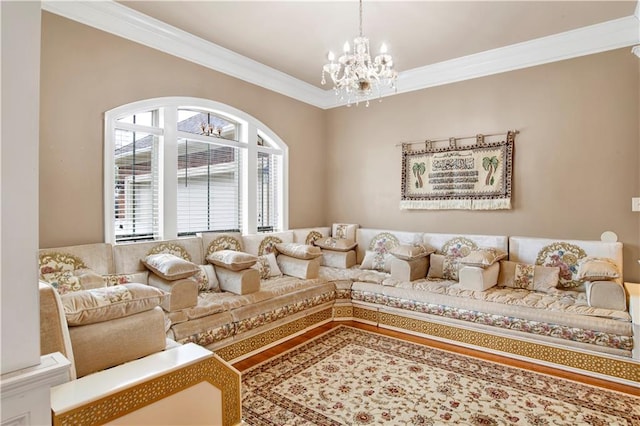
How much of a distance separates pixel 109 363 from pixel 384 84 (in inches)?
174

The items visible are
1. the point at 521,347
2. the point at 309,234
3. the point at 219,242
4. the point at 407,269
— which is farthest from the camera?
the point at 309,234

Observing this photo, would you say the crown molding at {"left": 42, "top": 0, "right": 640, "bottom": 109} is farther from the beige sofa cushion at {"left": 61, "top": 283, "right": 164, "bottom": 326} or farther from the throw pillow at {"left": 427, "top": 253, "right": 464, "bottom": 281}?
the beige sofa cushion at {"left": 61, "top": 283, "right": 164, "bottom": 326}

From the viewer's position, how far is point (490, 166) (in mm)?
4098

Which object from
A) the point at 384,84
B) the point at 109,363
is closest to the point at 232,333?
the point at 109,363

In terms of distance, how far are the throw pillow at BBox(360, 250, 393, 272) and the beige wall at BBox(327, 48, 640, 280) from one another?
54 cm

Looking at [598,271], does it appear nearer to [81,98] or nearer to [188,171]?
[188,171]

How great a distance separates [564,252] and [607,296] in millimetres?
767

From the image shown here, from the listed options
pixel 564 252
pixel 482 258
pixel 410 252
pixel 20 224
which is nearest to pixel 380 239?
pixel 410 252

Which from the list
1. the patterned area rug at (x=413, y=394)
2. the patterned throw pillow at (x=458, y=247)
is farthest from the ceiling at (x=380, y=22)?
the patterned area rug at (x=413, y=394)

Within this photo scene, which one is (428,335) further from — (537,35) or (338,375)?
(537,35)

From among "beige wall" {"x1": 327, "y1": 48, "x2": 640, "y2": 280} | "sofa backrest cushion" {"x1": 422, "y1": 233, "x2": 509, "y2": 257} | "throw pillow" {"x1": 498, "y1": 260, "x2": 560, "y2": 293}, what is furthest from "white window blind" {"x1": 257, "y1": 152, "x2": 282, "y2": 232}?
"throw pillow" {"x1": 498, "y1": 260, "x2": 560, "y2": 293}

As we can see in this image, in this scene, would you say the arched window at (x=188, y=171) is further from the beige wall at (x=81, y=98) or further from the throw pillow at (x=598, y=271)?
the throw pillow at (x=598, y=271)

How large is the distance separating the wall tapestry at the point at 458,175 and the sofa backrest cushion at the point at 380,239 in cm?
42

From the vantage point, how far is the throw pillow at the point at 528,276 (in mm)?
3420
